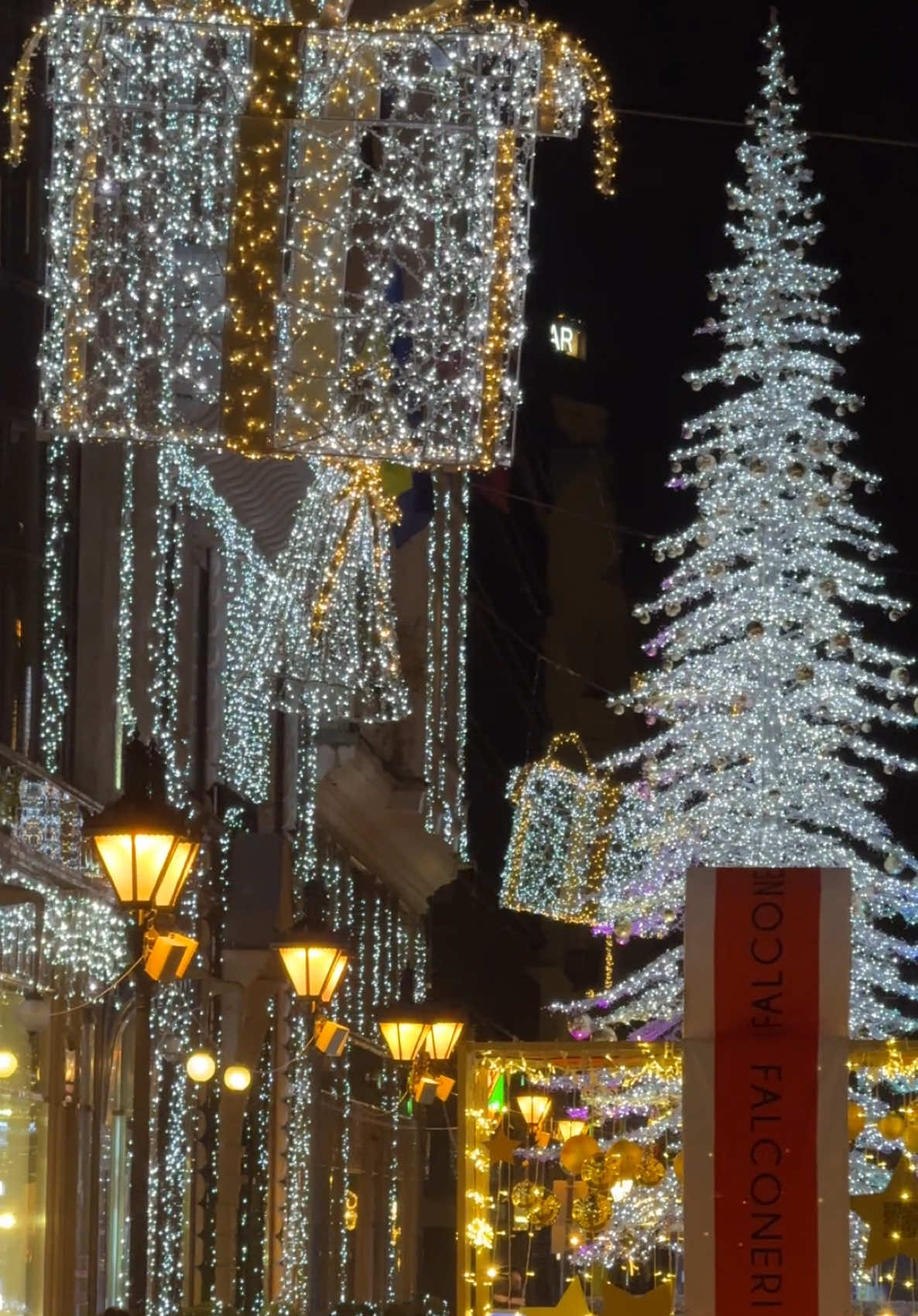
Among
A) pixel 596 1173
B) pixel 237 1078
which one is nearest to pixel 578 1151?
pixel 596 1173

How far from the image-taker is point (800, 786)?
78.3 feet

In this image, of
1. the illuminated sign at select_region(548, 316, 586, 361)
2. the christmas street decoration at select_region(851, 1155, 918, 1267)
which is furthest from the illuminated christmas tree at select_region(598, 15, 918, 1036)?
the illuminated sign at select_region(548, 316, 586, 361)

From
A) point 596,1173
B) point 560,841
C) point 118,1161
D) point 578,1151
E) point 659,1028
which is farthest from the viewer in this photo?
point 560,841

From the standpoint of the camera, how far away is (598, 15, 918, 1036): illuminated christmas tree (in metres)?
23.7

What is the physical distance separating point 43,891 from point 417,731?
19920 mm

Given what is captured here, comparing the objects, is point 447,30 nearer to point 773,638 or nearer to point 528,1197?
point 528,1197

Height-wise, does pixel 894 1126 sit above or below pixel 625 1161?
above

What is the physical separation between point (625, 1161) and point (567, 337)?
203 feet

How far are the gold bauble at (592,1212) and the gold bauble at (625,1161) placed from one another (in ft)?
0.48

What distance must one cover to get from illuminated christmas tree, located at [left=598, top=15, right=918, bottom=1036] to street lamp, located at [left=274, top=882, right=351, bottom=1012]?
21.1 ft

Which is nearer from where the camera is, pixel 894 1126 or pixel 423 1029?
pixel 894 1126

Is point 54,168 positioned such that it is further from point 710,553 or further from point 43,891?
point 710,553

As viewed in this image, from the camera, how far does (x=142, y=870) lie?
37.9 feet

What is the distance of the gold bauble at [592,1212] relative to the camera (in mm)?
13969
